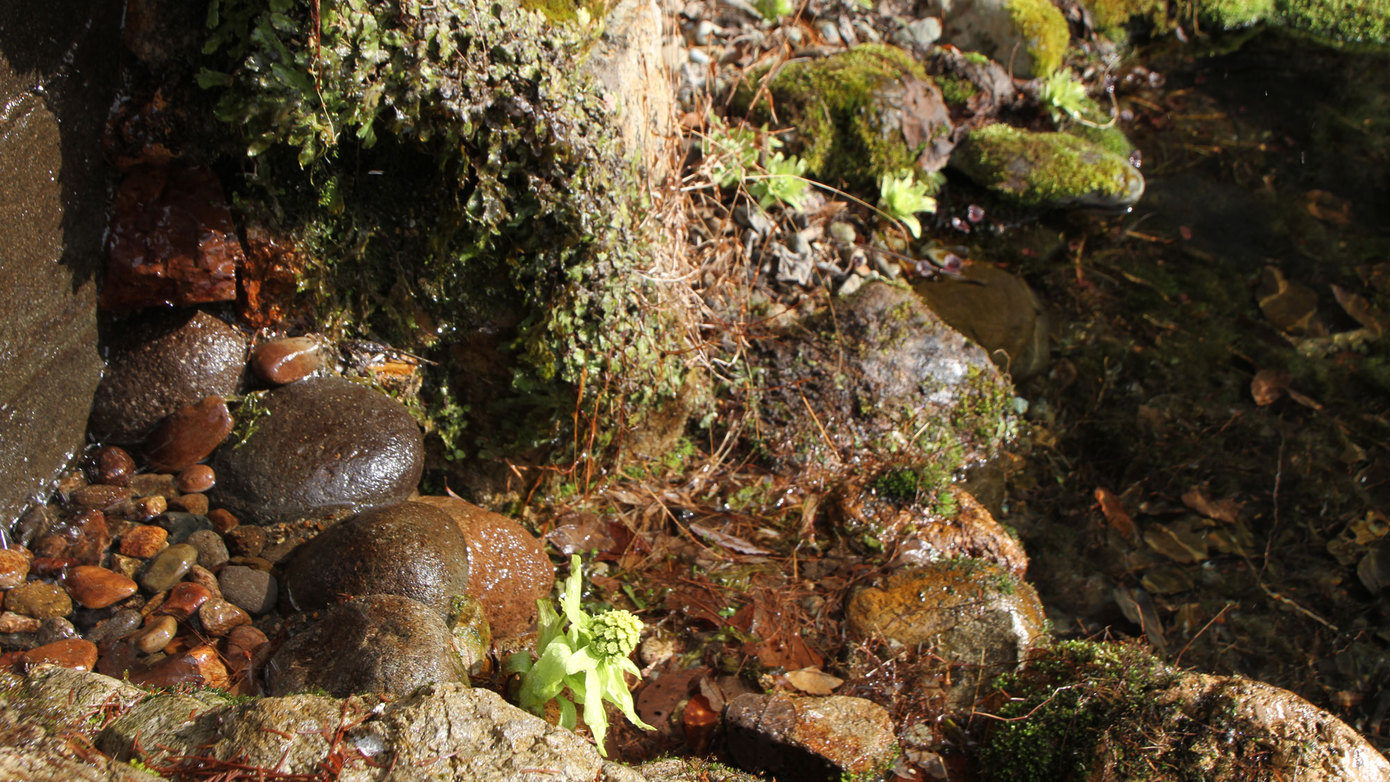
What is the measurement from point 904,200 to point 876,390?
1.50 meters

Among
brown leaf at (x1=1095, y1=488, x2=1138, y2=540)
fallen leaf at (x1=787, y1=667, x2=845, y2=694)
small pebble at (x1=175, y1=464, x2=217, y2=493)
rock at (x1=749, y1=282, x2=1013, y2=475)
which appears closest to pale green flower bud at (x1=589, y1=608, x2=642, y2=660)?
fallen leaf at (x1=787, y1=667, x2=845, y2=694)

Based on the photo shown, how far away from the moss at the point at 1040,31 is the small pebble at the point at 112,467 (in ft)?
22.9

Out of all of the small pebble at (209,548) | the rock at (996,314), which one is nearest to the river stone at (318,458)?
the small pebble at (209,548)

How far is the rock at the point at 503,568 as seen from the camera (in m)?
3.68

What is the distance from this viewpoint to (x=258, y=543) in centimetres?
363

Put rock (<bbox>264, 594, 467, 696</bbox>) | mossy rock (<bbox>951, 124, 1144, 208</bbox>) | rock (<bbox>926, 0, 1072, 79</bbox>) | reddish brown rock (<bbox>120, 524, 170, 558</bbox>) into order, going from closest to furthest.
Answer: rock (<bbox>264, 594, 467, 696</bbox>) → reddish brown rock (<bbox>120, 524, 170, 558</bbox>) → mossy rock (<bbox>951, 124, 1144, 208</bbox>) → rock (<bbox>926, 0, 1072, 79</bbox>)

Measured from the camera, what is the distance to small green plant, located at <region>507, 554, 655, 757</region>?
2.84m

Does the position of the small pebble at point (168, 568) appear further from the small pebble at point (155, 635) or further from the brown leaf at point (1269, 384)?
the brown leaf at point (1269, 384)

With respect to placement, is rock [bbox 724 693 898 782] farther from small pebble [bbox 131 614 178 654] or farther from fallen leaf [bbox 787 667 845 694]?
small pebble [bbox 131 614 178 654]

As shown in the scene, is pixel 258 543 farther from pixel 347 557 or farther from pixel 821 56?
pixel 821 56

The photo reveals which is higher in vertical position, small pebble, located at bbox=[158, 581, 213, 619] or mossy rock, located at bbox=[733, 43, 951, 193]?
mossy rock, located at bbox=[733, 43, 951, 193]

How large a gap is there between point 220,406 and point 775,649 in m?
2.80

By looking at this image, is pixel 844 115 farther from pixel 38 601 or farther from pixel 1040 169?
pixel 38 601

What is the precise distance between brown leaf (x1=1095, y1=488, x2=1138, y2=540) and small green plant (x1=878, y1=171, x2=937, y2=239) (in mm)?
2068
